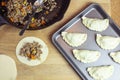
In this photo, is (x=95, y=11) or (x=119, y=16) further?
(x=119, y=16)

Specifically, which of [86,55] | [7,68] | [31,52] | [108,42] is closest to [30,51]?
[31,52]

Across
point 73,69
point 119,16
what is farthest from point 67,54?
point 119,16

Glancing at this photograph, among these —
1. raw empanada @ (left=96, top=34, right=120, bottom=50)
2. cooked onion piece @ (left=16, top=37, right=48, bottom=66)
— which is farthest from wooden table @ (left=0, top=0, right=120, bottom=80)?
raw empanada @ (left=96, top=34, right=120, bottom=50)

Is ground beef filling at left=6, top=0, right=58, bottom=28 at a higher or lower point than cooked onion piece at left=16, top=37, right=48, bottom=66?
higher

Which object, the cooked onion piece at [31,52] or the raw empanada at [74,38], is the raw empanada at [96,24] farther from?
the cooked onion piece at [31,52]

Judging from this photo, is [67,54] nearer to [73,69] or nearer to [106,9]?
[73,69]

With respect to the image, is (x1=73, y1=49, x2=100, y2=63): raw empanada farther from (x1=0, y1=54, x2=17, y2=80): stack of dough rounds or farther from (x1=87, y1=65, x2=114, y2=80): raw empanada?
(x1=0, y1=54, x2=17, y2=80): stack of dough rounds
